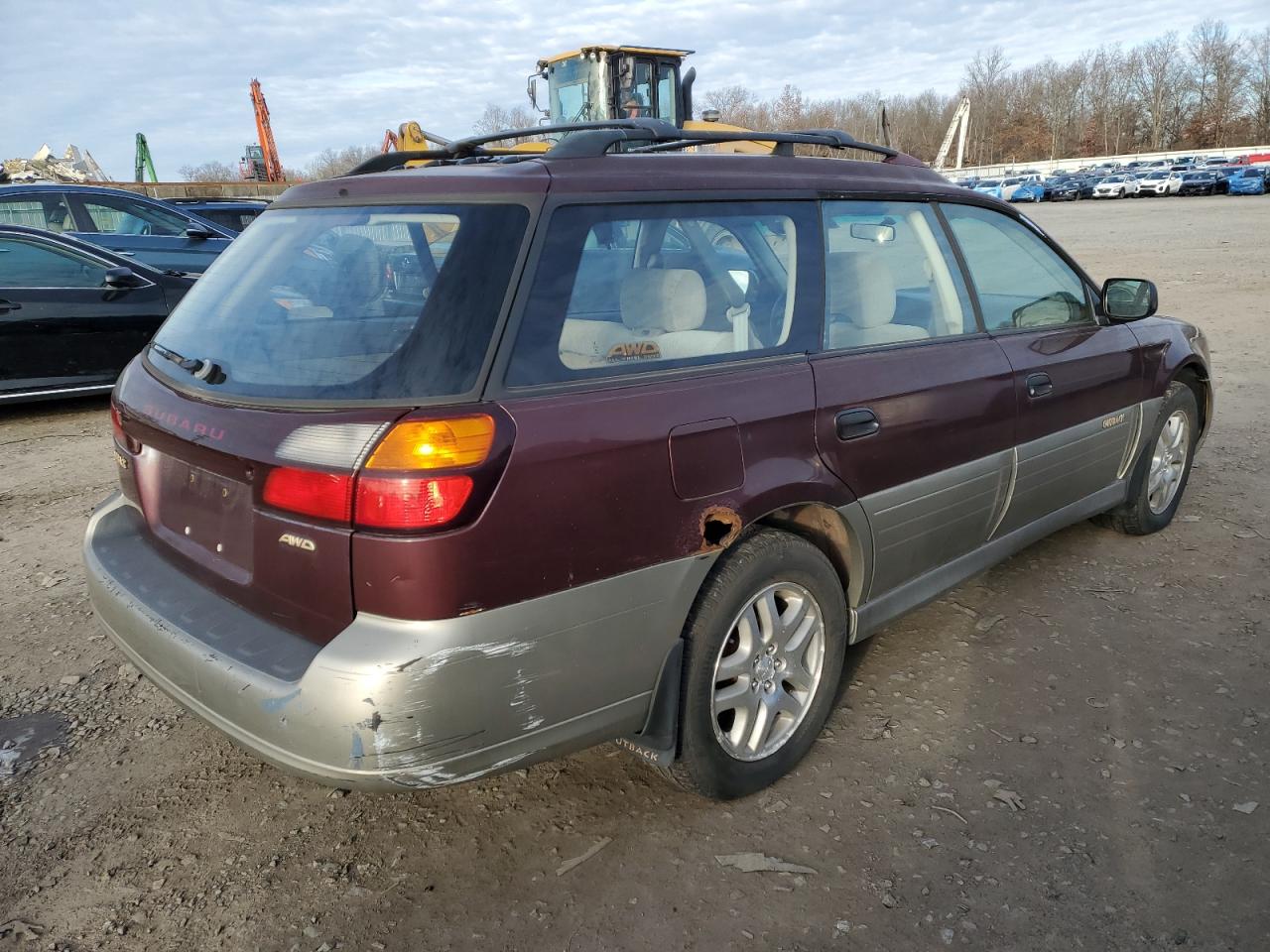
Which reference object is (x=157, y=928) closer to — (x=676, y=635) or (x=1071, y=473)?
(x=676, y=635)

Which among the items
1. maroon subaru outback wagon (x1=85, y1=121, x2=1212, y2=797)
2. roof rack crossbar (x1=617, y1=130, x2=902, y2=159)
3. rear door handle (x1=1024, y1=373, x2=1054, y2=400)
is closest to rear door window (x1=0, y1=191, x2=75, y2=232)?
maroon subaru outback wagon (x1=85, y1=121, x2=1212, y2=797)

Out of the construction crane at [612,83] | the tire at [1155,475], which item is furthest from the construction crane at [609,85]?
the tire at [1155,475]

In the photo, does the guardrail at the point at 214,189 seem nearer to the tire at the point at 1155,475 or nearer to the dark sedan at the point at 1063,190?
the tire at the point at 1155,475

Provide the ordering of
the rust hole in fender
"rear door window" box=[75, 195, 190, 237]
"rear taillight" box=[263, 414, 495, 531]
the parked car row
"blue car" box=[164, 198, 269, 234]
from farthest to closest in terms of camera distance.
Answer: the parked car row → "blue car" box=[164, 198, 269, 234] → "rear door window" box=[75, 195, 190, 237] → the rust hole in fender → "rear taillight" box=[263, 414, 495, 531]

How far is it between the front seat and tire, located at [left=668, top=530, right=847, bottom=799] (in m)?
0.69

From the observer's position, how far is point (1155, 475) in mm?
4484

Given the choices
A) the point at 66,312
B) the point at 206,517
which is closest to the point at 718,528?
the point at 206,517

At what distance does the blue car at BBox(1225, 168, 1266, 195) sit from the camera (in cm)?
4478

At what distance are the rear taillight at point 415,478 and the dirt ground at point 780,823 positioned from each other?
104 cm

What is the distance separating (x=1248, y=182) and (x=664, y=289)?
5357 centimetres

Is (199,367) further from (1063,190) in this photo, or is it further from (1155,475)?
(1063,190)

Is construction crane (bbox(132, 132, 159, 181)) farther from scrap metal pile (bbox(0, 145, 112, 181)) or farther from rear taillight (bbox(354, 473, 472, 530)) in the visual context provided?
rear taillight (bbox(354, 473, 472, 530))

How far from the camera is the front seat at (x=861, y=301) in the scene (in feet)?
9.31

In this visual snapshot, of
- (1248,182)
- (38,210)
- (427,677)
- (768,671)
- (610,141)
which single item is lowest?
(768,671)
